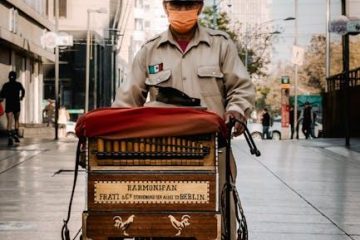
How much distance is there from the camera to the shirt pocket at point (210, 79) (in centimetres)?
403

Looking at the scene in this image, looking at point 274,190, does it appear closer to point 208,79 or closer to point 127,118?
point 208,79

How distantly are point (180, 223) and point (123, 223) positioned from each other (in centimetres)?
25

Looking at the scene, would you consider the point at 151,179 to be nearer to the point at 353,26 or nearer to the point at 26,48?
the point at 353,26

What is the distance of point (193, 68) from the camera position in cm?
404

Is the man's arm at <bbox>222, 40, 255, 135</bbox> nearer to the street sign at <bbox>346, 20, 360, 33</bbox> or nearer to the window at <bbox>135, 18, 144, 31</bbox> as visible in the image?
the street sign at <bbox>346, 20, 360, 33</bbox>

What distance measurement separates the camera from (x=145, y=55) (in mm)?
4156

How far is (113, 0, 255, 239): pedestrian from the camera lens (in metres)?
4.02

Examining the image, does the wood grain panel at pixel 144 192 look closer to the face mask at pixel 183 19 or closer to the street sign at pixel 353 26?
the face mask at pixel 183 19

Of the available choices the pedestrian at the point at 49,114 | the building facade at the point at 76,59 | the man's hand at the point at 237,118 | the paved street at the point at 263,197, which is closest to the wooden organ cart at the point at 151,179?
the man's hand at the point at 237,118

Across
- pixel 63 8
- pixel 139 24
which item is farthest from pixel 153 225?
pixel 139 24

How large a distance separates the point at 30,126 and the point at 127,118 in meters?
27.7

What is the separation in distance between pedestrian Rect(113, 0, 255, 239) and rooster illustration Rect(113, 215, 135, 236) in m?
0.77

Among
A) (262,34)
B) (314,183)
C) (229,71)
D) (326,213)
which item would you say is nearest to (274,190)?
(314,183)

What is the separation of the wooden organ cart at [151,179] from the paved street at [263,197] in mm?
3329
